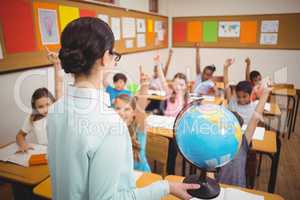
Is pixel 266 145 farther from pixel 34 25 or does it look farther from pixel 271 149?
pixel 34 25

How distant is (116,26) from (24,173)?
307 cm

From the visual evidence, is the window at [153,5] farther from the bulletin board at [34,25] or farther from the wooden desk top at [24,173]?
the wooden desk top at [24,173]

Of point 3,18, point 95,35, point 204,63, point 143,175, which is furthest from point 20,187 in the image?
point 204,63

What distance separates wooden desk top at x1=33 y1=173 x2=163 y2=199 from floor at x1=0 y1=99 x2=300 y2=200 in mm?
1161

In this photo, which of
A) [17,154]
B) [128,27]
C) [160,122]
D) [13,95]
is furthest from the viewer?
[128,27]

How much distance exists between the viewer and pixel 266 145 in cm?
213

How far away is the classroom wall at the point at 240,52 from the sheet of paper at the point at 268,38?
201mm

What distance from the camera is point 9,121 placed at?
2547 mm

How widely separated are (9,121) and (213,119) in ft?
7.64

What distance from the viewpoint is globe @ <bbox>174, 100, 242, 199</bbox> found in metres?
0.92

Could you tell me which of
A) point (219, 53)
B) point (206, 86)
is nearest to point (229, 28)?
point (219, 53)

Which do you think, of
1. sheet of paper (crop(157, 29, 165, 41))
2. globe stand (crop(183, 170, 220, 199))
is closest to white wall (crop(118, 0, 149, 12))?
sheet of paper (crop(157, 29, 165, 41))

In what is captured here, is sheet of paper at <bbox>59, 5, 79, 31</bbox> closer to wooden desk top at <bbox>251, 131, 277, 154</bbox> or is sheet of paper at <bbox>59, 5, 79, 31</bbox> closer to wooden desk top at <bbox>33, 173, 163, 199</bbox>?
wooden desk top at <bbox>33, 173, 163, 199</bbox>

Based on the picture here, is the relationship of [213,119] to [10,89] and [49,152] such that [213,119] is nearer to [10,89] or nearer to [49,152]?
[49,152]
